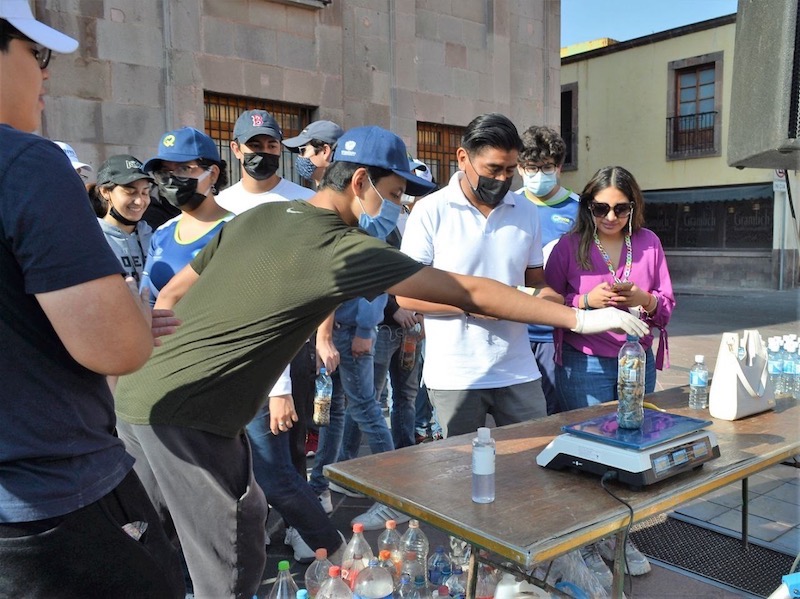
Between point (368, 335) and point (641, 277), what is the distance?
1.47 meters

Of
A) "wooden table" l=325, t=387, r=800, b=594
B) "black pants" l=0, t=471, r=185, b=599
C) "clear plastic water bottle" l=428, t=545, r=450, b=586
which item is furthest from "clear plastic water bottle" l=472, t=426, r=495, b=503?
"clear plastic water bottle" l=428, t=545, r=450, b=586

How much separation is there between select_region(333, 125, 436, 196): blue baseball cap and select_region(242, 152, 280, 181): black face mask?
66.6 inches

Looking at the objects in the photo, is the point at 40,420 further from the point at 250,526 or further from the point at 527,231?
the point at 527,231

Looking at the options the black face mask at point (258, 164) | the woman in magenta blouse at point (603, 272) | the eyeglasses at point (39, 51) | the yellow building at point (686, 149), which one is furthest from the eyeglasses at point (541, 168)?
the yellow building at point (686, 149)

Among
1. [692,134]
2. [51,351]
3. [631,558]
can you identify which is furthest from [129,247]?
[692,134]

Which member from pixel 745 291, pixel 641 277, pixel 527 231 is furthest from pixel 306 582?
pixel 745 291

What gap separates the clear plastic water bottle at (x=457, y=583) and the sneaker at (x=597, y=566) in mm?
567

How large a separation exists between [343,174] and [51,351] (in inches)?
43.9

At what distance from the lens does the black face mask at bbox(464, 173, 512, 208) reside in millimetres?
2908

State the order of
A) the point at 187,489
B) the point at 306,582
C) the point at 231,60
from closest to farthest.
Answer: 1. the point at 187,489
2. the point at 306,582
3. the point at 231,60

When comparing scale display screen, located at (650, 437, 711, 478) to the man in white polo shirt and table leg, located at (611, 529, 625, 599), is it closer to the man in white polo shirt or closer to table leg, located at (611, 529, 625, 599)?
table leg, located at (611, 529, 625, 599)

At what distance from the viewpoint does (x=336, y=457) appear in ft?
13.0

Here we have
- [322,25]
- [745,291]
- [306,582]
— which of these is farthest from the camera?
[745,291]

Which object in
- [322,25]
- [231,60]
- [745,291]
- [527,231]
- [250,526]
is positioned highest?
[322,25]
